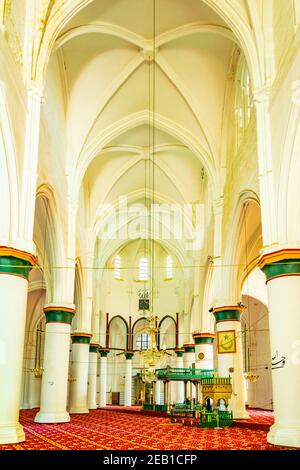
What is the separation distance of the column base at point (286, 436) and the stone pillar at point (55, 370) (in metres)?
8.46

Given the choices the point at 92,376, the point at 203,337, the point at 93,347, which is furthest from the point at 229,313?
the point at 93,347

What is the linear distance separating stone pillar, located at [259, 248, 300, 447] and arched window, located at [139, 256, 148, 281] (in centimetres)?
2449

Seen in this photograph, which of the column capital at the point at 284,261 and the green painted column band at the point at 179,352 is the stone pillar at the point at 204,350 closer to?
the green painted column band at the point at 179,352

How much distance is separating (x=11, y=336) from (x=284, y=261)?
18.5 feet

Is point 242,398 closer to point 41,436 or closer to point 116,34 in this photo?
point 41,436

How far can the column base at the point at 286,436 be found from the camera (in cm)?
1013

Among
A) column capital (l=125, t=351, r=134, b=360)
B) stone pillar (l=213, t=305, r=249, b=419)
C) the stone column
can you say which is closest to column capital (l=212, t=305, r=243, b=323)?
stone pillar (l=213, t=305, r=249, b=419)

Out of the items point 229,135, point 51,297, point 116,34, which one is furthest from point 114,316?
point 116,34

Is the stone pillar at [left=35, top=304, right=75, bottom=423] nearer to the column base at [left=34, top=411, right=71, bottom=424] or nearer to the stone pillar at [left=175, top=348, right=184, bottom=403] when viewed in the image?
the column base at [left=34, top=411, right=71, bottom=424]

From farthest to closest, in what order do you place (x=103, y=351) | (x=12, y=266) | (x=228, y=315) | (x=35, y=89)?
1. (x=103, y=351)
2. (x=228, y=315)
3. (x=35, y=89)
4. (x=12, y=266)

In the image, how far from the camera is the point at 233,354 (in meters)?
17.3

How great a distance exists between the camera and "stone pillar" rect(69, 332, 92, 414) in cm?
2323

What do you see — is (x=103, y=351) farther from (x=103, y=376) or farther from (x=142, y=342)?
(x=142, y=342)

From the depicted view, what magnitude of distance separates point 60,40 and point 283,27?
659 cm
